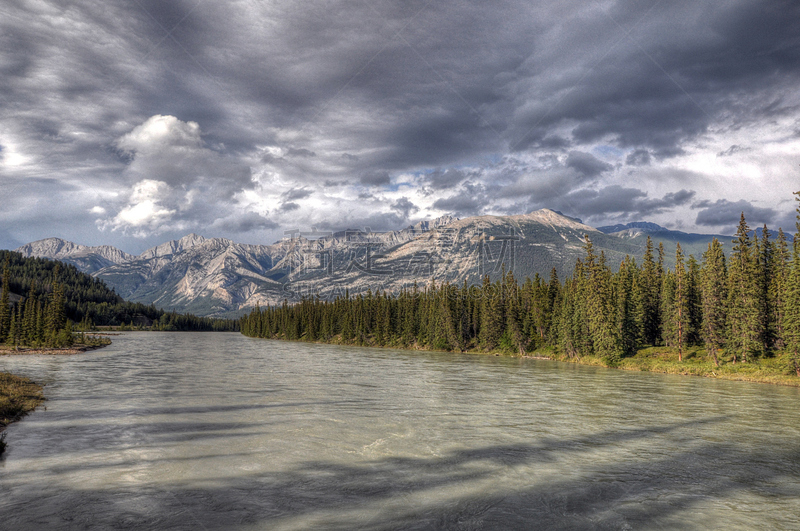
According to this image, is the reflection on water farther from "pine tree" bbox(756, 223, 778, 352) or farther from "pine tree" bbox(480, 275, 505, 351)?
"pine tree" bbox(480, 275, 505, 351)

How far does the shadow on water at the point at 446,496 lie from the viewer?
1359 centimetres

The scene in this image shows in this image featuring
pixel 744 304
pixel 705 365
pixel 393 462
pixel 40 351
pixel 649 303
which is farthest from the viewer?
pixel 649 303

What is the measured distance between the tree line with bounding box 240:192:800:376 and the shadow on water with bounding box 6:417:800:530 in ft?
185

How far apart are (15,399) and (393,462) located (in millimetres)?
26604

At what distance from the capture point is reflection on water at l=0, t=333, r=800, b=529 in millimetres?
14266

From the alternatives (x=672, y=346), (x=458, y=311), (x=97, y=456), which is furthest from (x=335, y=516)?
(x=458, y=311)

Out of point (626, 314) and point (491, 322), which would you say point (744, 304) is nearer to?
point (626, 314)

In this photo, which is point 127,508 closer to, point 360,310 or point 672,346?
point 672,346

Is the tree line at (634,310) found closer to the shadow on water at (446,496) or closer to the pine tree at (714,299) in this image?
the pine tree at (714,299)

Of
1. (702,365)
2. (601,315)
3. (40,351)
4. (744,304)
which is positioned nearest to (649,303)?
(601,315)

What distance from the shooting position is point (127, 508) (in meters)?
14.1

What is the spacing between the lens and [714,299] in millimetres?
75438

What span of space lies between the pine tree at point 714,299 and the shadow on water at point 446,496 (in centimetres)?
6202

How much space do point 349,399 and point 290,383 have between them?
1265 cm
